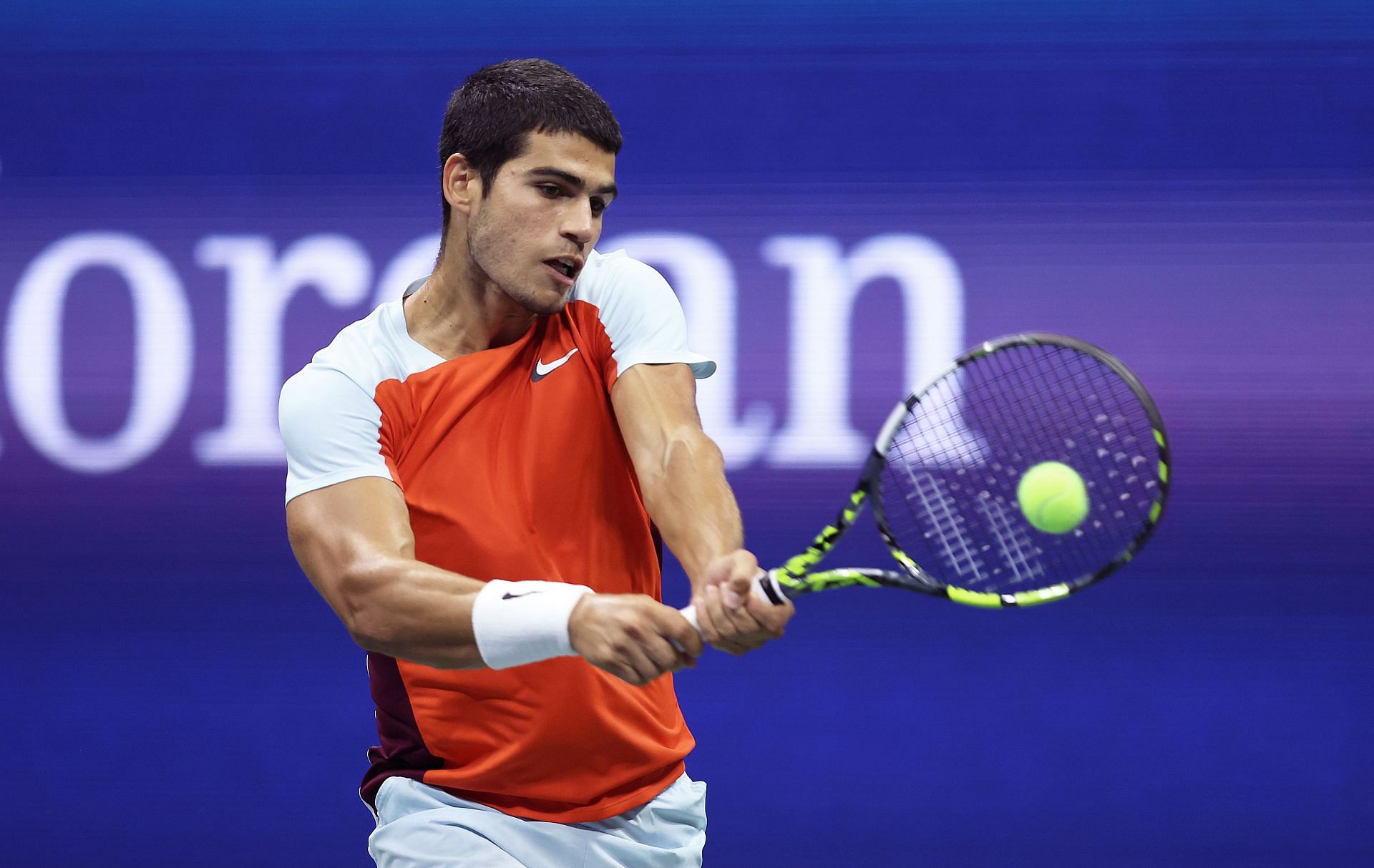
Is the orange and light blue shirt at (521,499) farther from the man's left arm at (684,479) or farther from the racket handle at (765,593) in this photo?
the racket handle at (765,593)

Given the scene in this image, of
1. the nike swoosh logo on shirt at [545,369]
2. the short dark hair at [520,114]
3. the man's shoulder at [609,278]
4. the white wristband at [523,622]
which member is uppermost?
the short dark hair at [520,114]

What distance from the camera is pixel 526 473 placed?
238 cm

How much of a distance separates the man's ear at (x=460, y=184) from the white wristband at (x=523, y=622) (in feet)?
2.58

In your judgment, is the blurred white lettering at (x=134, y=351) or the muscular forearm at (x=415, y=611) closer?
the muscular forearm at (x=415, y=611)

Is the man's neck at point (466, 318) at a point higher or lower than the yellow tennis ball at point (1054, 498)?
higher

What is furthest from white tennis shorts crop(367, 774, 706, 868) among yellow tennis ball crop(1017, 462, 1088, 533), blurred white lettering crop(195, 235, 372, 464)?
blurred white lettering crop(195, 235, 372, 464)

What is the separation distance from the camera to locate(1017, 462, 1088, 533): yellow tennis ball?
7.36 ft

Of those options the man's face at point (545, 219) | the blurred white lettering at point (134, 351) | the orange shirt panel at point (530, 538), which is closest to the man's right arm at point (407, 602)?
the orange shirt panel at point (530, 538)

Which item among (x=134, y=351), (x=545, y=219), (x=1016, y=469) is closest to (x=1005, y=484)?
(x=1016, y=469)

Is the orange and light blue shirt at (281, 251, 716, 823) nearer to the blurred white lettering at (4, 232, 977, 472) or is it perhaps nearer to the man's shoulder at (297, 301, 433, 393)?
the man's shoulder at (297, 301, 433, 393)

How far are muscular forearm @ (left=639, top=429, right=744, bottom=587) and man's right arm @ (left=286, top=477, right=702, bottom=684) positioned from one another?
249mm

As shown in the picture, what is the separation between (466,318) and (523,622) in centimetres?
69

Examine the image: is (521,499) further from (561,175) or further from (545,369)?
(561,175)

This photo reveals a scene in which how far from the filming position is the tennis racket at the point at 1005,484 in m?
2.15
